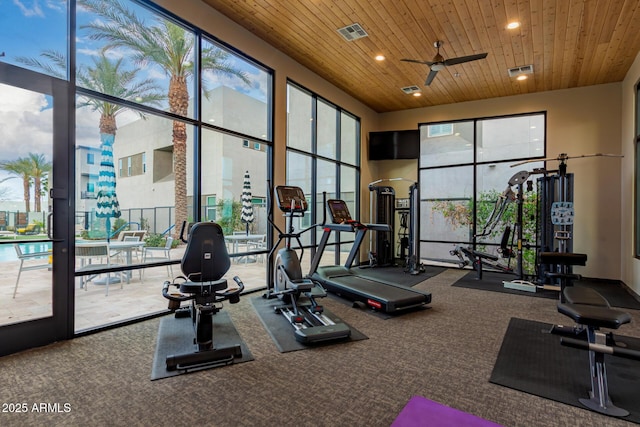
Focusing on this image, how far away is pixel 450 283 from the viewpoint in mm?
6414

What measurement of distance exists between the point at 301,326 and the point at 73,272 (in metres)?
2.35

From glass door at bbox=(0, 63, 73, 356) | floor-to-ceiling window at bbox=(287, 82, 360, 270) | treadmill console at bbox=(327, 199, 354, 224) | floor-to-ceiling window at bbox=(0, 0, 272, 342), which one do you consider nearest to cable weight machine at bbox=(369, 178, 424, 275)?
floor-to-ceiling window at bbox=(287, 82, 360, 270)

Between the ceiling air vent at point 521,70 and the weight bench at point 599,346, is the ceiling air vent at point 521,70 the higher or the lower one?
the higher one

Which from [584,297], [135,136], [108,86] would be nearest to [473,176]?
[584,297]

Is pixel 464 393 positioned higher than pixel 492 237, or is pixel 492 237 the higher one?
pixel 492 237

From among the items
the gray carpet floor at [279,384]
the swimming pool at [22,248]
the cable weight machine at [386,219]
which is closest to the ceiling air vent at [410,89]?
the cable weight machine at [386,219]

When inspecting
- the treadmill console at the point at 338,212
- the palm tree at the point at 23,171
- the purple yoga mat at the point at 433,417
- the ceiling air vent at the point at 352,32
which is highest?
the ceiling air vent at the point at 352,32

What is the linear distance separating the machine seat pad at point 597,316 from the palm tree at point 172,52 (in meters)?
4.28

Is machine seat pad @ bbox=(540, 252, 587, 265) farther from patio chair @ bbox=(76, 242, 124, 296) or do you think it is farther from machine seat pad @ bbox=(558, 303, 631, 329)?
patio chair @ bbox=(76, 242, 124, 296)

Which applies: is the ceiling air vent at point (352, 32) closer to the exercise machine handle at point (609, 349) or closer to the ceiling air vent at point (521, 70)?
A: the ceiling air vent at point (521, 70)

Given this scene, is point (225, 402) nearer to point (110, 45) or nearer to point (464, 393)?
point (464, 393)

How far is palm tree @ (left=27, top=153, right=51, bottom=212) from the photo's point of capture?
3.25m

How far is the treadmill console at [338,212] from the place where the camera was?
17.5 ft

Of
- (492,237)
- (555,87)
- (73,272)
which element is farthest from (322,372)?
(555,87)
